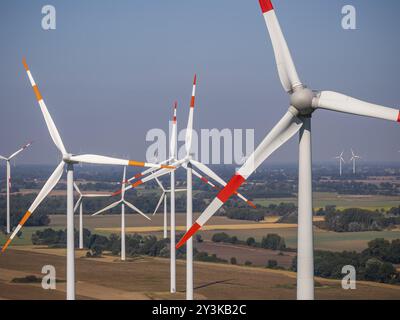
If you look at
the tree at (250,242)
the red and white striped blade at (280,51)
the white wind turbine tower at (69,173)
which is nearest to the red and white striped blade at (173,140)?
the white wind turbine tower at (69,173)

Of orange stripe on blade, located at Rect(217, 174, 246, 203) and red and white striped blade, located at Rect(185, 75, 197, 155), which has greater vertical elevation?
red and white striped blade, located at Rect(185, 75, 197, 155)

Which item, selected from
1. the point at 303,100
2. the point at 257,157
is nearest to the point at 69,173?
the point at 257,157

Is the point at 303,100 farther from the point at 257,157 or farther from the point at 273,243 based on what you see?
the point at 273,243

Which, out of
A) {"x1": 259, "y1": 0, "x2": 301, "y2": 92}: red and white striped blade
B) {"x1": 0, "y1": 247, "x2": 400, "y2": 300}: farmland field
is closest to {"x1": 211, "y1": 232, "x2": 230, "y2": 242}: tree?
{"x1": 0, "y1": 247, "x2": 400, "y2": 300}: farmland field

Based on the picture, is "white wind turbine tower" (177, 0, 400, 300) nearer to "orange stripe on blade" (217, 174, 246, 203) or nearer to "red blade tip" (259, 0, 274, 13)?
"orange stripe on blade" (217, 174, 246, 203)
